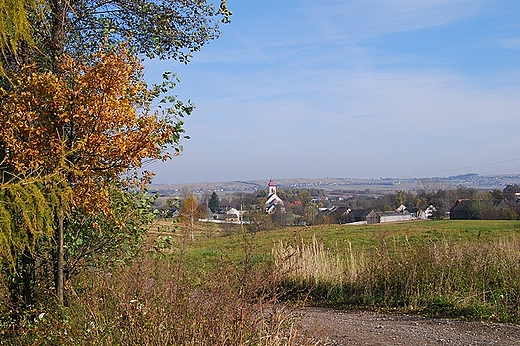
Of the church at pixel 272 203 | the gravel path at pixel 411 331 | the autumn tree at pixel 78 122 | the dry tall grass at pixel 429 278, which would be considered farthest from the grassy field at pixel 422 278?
the church at pixel 272 203

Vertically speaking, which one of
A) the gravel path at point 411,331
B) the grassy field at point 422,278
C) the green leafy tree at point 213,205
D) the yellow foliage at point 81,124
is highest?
the yellow foliage at point 81,124

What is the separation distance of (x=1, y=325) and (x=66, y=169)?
1.91 meters

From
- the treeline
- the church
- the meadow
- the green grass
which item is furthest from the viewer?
the treeline

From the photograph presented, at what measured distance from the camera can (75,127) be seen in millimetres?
5758

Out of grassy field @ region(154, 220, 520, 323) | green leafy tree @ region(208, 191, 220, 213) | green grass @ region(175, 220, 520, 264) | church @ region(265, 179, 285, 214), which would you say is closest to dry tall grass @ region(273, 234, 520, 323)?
grassy field @ region(154, 220, 520, 323)

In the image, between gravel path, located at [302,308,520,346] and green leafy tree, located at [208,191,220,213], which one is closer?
gravel path, located at [302,308,520,346]

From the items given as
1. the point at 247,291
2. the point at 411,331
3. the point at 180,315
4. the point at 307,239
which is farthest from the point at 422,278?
the point at 307,239

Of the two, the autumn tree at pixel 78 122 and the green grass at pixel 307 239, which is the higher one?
the autumn tree at pixel 78 122

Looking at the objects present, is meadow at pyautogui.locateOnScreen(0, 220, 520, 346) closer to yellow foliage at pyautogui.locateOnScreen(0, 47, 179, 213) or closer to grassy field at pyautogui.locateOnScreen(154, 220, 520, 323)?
grassy field at pyautogui.locateOnScreen(154, 220, 520, 323)

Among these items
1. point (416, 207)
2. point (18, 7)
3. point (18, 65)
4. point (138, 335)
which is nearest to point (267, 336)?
point (138, 335)

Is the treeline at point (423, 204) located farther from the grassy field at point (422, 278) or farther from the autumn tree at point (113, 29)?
the autumn tree at point (113, 29)

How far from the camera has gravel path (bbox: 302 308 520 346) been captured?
7.64 meters

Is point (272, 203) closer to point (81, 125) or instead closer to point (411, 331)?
point (411, 331)

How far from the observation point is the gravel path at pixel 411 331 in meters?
7.64
